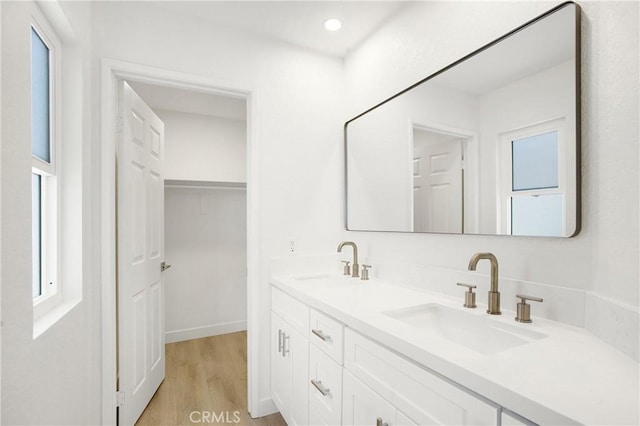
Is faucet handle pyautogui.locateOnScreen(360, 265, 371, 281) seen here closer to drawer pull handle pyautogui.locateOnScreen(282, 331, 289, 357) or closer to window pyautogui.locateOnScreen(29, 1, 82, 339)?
drawer pull handle pyautogui.locateOnScreen(282, 331, 289, 357)

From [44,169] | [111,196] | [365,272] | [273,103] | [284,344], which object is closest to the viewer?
[44,169]

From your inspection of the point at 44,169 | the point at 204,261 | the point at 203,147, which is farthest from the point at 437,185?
the point at 204,261

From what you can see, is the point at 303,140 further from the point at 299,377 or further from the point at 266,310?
A: the point at 299,377

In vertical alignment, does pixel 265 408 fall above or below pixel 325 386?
below

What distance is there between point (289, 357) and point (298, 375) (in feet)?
0.45

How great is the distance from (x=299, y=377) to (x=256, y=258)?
0.76m

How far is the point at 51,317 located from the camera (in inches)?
47.9

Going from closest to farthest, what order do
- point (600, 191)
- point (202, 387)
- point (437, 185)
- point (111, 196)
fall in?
point (600, 191)
point (437, 185)
point (111, 196)
point (202, 387)

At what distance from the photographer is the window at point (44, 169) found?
124cm

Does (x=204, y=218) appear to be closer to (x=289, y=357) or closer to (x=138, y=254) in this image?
(x=138, y=254)

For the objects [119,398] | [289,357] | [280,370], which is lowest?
[119,398]

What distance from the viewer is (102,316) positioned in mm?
1728

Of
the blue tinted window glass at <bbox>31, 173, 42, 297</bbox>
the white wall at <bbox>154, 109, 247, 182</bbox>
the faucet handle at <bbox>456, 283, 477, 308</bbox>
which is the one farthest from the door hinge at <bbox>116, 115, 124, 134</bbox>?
the faucet handle at <bbox>456, 283, 477, 308</bbox>

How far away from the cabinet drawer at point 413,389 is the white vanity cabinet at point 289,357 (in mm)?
463
